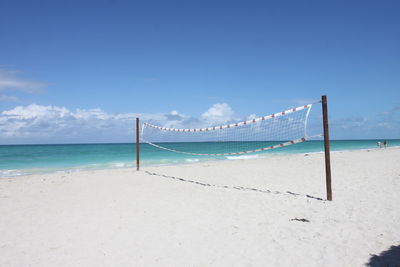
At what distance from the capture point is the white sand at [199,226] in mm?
3627

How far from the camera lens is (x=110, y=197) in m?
7.38

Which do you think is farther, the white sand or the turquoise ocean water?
the turquoise ocean water

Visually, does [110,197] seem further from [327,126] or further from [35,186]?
[327,126]

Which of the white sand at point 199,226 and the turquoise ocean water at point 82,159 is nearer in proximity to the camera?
the white sand at point 199,226

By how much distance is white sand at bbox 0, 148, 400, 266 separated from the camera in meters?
3.63

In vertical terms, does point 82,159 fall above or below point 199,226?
below

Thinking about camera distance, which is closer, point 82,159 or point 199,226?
point 199,226

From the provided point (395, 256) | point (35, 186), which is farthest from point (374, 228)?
point (35, 186)

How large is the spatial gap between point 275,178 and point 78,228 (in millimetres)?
7521

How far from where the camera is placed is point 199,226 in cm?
481

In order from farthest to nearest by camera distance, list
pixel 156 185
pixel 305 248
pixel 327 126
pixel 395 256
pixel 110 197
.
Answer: pixel 156 185 → pixel 110 197 → pixel 327 126 → pixel 305 248 → pixel 395 256


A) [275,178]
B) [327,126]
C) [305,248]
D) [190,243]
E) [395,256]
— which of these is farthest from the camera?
[275,178]

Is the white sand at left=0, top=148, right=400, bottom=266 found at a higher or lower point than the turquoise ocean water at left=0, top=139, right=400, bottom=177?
higher

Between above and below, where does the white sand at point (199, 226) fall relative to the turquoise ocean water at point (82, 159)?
above
